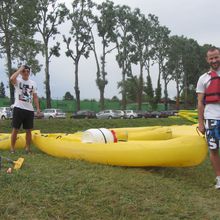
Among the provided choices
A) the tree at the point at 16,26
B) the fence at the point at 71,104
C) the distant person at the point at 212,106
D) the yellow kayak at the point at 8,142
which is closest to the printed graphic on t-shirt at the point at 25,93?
the yellow kayak at the point at 8,142

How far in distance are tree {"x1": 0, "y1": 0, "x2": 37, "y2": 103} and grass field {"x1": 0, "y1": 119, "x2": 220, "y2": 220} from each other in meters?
14.0

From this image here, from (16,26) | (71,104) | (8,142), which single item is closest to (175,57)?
(71,104)

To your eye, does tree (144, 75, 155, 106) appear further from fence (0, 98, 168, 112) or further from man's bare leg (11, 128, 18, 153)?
man's bare leg (11, 128, 18, 153)

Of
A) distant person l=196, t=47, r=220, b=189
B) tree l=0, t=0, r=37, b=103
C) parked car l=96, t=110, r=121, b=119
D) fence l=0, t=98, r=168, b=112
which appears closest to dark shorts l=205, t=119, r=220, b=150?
distant person l=196, t=47, r=220, b=189

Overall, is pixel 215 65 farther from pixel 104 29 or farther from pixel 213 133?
pixel 104 29

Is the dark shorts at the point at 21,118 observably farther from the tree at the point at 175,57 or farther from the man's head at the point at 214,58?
the tree at the point at 175,57

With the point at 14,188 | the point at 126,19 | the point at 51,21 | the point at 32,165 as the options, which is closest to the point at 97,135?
the point at 32,165

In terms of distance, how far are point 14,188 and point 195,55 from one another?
54.6 metres

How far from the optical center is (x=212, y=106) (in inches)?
188

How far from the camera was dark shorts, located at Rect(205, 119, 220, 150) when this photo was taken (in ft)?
15.4

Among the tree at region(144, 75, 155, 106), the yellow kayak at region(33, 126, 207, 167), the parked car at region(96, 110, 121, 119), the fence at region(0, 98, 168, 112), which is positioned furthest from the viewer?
the tree at region(144, 75, 155, 106)

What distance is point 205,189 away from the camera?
4.78 metres

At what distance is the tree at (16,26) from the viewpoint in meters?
18.8

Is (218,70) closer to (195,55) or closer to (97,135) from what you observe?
(97,135)
